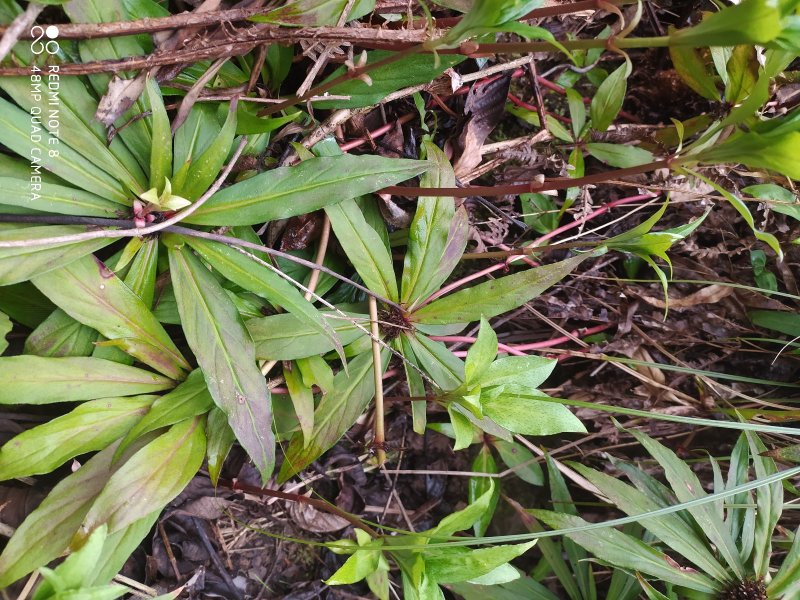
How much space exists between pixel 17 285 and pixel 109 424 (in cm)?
30

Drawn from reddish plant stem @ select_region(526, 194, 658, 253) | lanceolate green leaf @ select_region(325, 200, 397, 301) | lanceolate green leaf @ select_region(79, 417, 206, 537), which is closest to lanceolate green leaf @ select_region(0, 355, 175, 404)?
lanceolate green leaf @ select_region(79, 417, 206, 537)

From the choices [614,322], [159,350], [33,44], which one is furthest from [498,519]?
[33,44]

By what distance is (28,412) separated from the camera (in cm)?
106

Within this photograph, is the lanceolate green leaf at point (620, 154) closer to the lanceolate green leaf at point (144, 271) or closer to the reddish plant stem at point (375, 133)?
the reddish plant stem at point (375, 133)

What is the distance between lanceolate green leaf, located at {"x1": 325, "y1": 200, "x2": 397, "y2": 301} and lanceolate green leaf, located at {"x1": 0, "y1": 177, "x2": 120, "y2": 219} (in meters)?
0.39

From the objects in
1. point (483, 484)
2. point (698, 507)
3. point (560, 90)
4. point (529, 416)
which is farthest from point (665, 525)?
point (560, 90)

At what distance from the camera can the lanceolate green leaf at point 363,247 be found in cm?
104

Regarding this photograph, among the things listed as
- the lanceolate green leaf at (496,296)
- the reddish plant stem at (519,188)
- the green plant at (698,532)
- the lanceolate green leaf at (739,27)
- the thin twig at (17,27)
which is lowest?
the green plant at (698,532)

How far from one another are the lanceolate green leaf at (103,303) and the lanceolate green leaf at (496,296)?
0.52 meters

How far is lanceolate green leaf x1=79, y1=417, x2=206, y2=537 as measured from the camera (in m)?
0.88

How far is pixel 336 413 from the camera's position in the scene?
108cm

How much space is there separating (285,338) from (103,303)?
1.04ft

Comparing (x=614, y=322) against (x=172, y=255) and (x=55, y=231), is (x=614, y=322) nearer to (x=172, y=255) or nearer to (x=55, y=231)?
(x=172, y=255)

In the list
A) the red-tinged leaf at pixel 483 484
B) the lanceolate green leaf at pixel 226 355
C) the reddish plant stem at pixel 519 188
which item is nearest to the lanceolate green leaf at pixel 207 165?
the lanceolate green leaf at pixel 226 355
